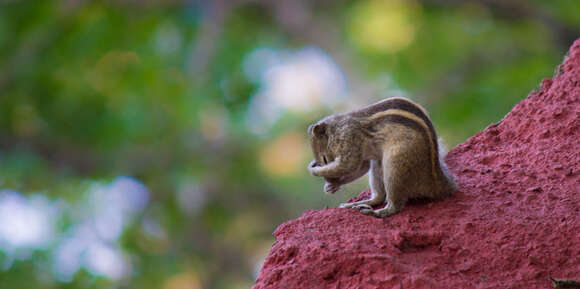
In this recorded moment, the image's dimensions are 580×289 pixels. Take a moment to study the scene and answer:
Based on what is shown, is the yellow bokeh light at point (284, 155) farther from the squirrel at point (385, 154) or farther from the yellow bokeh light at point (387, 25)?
the squirrel at point (385, 154)

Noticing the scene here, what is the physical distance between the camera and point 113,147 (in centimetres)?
1777

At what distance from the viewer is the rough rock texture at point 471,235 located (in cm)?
311

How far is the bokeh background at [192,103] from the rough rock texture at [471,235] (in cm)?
1065

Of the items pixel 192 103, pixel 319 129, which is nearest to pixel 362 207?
pixel 319 129

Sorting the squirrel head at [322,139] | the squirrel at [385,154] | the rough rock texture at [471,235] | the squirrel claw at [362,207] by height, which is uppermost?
the squirrel head at [322,139]

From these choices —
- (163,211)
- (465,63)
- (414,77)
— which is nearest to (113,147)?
(163,211)

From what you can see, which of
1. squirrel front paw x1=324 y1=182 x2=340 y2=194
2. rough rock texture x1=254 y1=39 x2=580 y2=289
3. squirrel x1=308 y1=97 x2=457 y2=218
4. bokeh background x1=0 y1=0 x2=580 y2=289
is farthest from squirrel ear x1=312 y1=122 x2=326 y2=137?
bokeh background x1=0 y1=0 x2=580 y2=289

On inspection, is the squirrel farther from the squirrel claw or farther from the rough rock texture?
the rough rock texture

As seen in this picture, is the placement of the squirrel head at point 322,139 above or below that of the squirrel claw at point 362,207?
above

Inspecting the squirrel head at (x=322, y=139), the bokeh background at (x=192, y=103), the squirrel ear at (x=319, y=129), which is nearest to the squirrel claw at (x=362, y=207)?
the squirrel head at (x=322, y=139)

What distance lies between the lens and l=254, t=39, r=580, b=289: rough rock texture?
122 inches

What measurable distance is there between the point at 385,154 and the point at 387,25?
531 inches

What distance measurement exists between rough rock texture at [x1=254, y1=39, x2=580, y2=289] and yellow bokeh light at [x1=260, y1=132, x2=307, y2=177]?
11.8m

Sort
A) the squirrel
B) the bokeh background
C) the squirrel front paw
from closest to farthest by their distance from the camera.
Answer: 1. the squirrel
2. the squirrel front paw
3. the bokeh background
